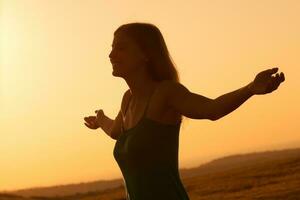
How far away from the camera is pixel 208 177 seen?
35.7 meters

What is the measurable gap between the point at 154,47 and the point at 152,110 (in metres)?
0.22

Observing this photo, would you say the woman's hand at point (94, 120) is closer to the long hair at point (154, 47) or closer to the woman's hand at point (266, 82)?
the long hair at point (154, 47)

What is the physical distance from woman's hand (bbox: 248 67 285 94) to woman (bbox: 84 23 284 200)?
0.03 meters

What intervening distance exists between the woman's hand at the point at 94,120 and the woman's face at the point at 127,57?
501mm

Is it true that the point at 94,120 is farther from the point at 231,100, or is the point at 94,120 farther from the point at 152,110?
the point at 231,100

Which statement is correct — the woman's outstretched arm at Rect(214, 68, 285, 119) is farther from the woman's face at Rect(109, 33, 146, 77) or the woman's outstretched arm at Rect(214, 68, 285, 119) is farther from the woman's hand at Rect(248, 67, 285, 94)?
the woman's face at Rect(109, 33, 146, 77)

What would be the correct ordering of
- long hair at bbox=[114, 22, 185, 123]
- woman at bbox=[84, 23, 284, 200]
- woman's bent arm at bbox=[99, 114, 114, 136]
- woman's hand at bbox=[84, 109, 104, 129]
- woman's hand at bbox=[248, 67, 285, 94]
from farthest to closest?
woman's hand at bbox=[84, 109, 104, 129]
woman's bent arm at bbox=[99, 114, 114, 136]
long hair at bbox=[114, 22, 185, 123]
woman at bbox=[84, 23, 284, 200]
woman's hand at bbox=[248, 67, 285, 94]

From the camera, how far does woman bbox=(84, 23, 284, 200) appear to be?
2012 mm

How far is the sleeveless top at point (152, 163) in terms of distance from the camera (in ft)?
6.75

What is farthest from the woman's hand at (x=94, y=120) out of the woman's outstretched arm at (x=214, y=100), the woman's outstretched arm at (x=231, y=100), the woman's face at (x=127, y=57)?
the woman's outstretched arm at (x=231, y=100)

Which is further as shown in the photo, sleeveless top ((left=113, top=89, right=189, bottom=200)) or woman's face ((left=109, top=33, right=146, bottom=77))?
woman's face ((left=109, top=33, right=146, bottom=77))

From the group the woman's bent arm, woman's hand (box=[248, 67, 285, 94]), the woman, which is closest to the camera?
woman's hand (box=[248, 67, 285, 94])

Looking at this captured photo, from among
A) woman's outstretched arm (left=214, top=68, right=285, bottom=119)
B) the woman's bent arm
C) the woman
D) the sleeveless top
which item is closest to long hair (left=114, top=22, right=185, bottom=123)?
the woman

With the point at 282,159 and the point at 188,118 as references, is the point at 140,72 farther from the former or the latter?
the point at 282,159
